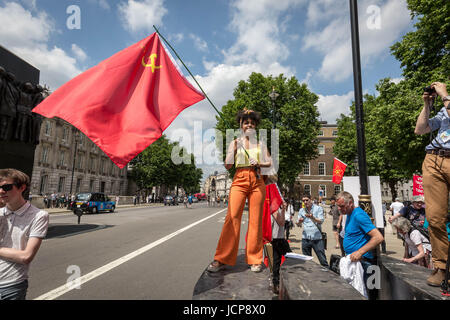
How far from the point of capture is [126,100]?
10.0ft

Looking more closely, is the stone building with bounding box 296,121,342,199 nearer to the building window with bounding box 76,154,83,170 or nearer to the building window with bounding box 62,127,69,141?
the building window with bounding box 76,154,83,170

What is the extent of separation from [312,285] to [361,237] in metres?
2.04

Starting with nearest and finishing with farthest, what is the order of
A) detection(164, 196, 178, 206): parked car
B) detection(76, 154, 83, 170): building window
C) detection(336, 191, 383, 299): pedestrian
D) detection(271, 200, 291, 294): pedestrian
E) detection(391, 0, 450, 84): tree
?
detection(271, 200, 291, 294): pedestrian, detection(336, 191, 383, 299): pedestrian, detection(391, 0, 450, 84): tree, detection(76, 154, 83, 170): building window, detection(164, 196, 178, 206): parked car

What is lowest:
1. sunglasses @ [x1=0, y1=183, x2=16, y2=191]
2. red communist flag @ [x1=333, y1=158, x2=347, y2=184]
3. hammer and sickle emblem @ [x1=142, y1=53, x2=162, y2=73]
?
sunglasses @ [x1=0, y1=183, x2=16, y2=191]

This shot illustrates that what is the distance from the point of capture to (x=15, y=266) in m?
2.11

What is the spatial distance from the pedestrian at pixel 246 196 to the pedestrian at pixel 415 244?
3.68 metres

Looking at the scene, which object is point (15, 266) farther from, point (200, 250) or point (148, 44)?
point (200, 250)

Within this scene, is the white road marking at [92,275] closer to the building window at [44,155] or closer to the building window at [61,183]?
the building window at [44,155]

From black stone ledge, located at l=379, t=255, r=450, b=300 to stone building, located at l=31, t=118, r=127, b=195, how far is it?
3180 cm

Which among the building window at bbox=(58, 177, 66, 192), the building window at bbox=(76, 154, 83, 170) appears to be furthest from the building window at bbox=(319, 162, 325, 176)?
the building window at bbox=(58, 177, 66, 192)

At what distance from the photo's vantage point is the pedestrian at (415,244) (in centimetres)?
475

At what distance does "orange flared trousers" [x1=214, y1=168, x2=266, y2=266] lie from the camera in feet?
8.99

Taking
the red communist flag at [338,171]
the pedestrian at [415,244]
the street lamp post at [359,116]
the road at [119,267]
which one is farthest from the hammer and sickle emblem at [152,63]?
the red communist flag at [338,171]

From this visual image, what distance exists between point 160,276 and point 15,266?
11.1 feet
